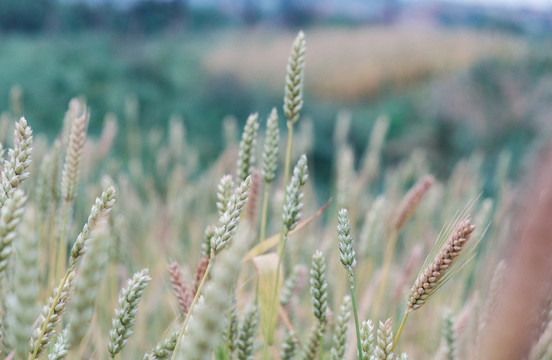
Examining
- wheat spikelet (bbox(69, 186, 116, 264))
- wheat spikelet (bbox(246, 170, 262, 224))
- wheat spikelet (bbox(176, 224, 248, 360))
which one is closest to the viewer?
wheat spikelet (bbox(176, 224, 248, 360))

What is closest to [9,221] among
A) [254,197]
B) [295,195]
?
[295,195]

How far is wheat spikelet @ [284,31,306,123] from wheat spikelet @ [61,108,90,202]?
0.27m

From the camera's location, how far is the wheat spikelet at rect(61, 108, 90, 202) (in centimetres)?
65

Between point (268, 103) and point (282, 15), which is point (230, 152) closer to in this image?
point (268, 103)

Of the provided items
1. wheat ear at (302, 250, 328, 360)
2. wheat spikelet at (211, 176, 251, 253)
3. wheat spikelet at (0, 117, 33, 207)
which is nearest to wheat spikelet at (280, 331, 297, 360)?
wheat ear at (302, 250, 328, 360)

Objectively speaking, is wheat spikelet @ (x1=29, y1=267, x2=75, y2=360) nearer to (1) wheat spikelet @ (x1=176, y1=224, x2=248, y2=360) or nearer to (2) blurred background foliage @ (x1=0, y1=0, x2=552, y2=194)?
(1) wheat spikelet @ (x1=176, y1=224, x2=248, y2=360)

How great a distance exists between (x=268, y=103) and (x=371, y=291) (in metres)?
4.62

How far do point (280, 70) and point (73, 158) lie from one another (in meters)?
6.32

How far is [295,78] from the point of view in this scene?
64 centimetres

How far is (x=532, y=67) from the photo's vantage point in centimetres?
491

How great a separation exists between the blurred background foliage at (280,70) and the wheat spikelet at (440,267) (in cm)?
311

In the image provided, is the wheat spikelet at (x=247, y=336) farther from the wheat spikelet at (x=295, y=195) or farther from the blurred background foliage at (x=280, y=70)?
the blurred background foliage at (x=280, y=70)

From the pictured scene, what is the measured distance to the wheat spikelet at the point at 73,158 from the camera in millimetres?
646

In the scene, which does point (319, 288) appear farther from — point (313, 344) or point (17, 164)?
point (17, 164)
